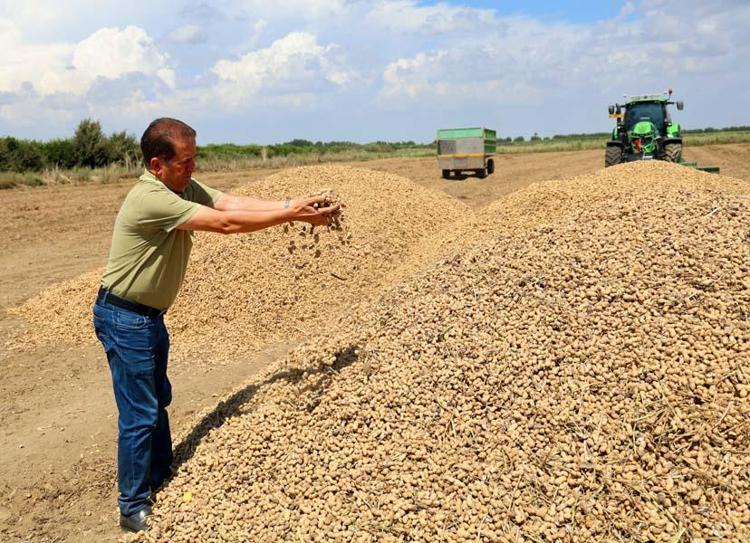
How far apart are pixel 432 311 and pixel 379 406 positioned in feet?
2.75

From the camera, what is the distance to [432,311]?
3.76 m

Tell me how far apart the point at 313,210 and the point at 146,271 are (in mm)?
866

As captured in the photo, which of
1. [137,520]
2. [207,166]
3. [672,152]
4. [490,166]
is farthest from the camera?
[207,166]

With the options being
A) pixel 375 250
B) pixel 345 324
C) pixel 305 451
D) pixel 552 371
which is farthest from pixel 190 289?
pixel 552 371

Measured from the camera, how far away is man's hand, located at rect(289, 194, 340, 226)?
10.1ft

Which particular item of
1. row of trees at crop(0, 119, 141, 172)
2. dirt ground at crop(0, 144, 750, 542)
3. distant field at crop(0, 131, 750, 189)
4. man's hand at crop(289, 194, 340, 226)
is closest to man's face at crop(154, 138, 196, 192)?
man's hand at crop(289, 194, 340, 226)

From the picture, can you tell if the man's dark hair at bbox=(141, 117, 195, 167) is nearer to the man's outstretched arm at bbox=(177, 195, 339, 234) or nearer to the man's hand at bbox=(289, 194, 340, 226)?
the man's outstretched arm at bbox=(177, 195, 339, 234)

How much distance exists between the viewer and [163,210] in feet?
9.21

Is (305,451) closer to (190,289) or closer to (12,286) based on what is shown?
(190,289)

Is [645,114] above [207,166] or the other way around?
above

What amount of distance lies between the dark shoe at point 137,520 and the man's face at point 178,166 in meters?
1.64

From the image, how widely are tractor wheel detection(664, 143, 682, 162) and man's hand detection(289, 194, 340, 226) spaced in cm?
1254

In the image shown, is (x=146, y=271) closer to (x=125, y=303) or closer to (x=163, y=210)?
(x=125, y=303)

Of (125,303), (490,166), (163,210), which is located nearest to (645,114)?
(490,166)
